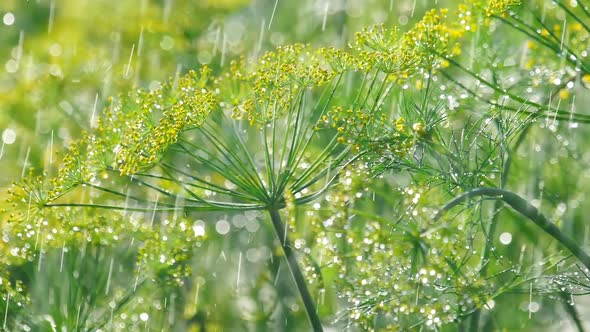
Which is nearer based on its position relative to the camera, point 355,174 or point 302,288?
point 355,174

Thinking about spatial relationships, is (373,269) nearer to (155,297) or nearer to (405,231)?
(405,231)

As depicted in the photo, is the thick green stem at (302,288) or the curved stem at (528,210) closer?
the curved stem at (528,210)

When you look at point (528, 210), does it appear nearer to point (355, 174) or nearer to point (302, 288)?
point (355, 174)

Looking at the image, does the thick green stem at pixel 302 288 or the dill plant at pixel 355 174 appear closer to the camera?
the dill plant at pixel 355 174

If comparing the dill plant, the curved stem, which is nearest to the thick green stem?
the dill plant

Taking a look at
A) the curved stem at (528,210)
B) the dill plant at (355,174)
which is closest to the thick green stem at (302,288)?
the dill plant at (355,174)

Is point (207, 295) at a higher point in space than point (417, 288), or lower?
higher

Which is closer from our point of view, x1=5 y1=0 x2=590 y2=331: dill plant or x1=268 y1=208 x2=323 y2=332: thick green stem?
x1=5 y1=0 x2=590 y2=331: dill plant

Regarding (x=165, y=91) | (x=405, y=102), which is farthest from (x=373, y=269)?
(x=165, y=91)

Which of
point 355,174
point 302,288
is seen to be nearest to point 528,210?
point 355,174

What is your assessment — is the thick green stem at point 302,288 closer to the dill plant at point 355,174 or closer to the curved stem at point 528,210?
the dill plant at point 355,174

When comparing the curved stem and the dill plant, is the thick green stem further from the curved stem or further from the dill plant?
the curved stem
